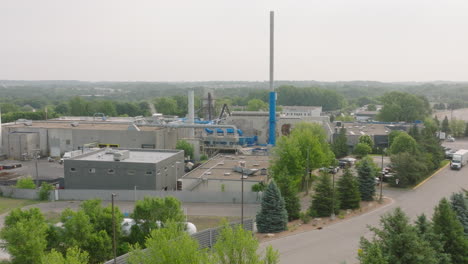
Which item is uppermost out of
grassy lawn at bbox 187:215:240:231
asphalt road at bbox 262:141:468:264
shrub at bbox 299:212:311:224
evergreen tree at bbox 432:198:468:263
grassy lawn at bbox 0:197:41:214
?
evergreen tree at bbox 432:198:468:263

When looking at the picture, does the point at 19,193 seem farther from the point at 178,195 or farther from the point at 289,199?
the point at 289,199

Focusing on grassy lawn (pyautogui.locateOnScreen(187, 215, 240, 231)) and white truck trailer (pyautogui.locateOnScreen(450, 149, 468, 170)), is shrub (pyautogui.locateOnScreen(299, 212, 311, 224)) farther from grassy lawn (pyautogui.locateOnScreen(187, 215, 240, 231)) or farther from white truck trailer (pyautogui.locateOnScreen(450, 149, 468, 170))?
white truck trailer (pyautogui.locateOnScreen(450, 149, 468, 170))

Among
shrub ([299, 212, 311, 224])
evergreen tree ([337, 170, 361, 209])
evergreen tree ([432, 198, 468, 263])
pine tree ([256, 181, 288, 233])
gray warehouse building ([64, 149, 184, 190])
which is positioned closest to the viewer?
evergreen tree ([432, 198, 468, 263])

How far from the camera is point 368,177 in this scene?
26312 millimetres

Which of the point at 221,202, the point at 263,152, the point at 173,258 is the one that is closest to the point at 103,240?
the point at 173,258

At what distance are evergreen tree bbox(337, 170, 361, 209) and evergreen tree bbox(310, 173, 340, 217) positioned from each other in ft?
3.92

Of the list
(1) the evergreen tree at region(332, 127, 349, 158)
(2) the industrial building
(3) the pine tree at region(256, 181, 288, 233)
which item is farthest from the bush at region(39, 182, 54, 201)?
(1) the evergreen tree at region(332, 127, 349, 158)

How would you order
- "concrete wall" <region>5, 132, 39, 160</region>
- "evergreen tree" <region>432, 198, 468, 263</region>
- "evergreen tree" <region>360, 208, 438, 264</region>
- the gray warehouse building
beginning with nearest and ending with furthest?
1. "evergreen tree" <region>360, 208, 438, 264</region>
2. "evergreen tree" <region>432, 198, 468, 263</region>
3. the gray warehouse building
4. "concrete wall" <region>5, 132, 39, 160</region>

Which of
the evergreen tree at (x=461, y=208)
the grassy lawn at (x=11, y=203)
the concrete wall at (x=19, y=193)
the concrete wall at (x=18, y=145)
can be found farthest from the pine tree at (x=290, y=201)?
the concrete wall at (x=18, y=145)

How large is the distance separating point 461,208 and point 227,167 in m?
19.7

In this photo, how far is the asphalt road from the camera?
1747 cm

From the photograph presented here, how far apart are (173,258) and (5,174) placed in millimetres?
33119

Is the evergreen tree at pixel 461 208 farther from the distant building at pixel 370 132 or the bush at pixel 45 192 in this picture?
the distant building at pixel 370 132

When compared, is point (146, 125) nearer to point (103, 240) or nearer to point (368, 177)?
point (368, 177)
